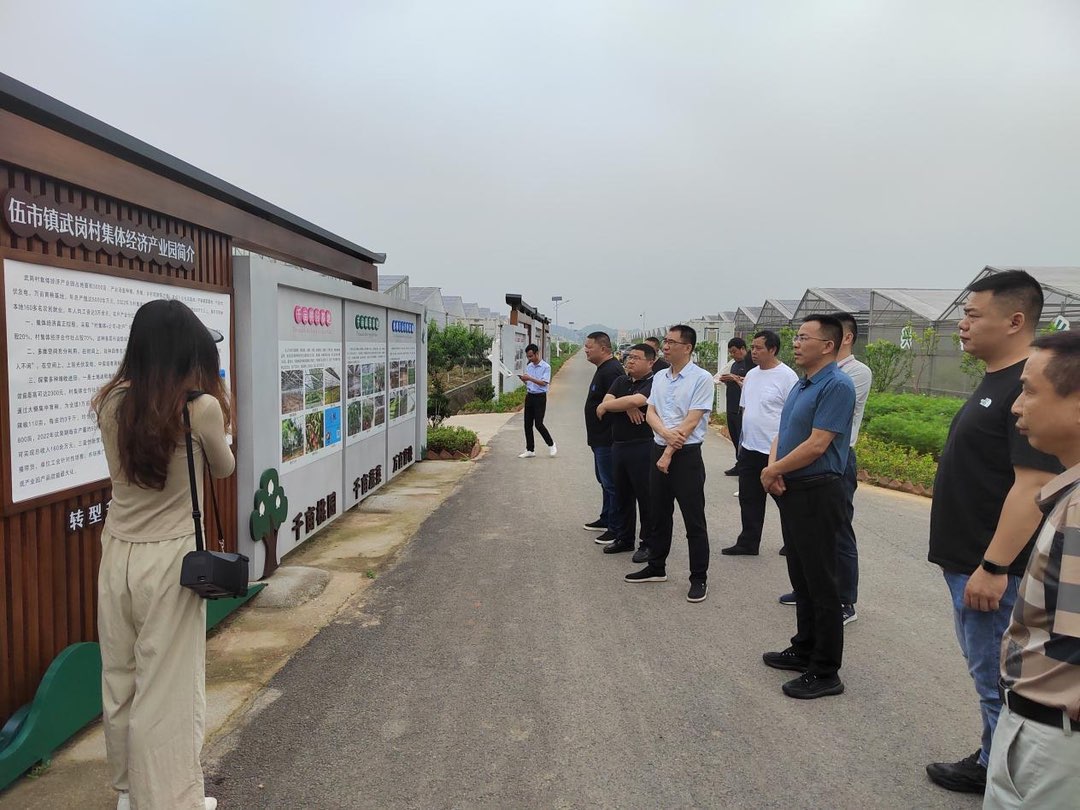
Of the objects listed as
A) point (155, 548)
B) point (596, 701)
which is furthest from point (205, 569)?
point (596, 701)

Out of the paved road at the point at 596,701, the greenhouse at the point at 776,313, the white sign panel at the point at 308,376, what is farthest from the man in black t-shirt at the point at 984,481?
the greenhouse at the point at 776,313

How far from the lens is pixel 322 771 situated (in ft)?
9.46

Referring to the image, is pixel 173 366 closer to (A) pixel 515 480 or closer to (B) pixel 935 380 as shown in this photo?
(A) pixel 515 480

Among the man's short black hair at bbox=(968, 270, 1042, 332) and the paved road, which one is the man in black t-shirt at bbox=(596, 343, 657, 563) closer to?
the paved road

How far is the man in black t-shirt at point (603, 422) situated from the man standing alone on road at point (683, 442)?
125 centimetres

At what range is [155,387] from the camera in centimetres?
225

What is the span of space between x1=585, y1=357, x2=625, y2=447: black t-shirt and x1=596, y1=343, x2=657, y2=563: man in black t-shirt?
0.37 meters

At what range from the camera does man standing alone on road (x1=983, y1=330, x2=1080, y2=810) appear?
4.98 feet

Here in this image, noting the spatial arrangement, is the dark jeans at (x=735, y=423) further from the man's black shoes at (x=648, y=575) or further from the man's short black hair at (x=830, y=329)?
the man's short black hair at (x=830, y=329)

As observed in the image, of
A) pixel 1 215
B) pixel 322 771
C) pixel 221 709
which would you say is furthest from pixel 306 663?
pixel 1 215

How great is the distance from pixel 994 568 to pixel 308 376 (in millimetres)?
5197

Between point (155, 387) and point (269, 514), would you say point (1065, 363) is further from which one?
point (269, 514)

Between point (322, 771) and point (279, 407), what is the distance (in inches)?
126

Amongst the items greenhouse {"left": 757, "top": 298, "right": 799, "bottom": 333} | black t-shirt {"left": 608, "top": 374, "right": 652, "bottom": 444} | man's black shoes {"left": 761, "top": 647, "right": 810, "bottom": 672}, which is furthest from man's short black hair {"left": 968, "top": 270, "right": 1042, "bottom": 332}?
greenhouse {"left": 757, "top": 298, "right": 799, "bottom": 333}
